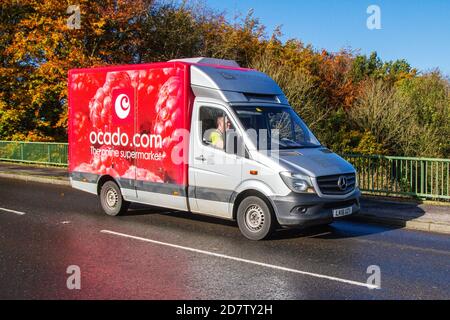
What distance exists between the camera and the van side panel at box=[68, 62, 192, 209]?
9188mm

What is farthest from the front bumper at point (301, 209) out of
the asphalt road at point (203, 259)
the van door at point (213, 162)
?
the van door at point (213, 162)

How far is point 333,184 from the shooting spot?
813cm

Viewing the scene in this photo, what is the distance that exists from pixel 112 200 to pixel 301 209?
4588 mm

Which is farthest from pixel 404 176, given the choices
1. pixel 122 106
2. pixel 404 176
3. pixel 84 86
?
pixel 84 86

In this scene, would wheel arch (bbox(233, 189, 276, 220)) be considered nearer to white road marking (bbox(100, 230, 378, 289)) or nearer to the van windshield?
the van windshield

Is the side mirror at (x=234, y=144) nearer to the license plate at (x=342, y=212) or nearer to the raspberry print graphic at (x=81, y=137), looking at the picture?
the license plate at (x=342, y=212)

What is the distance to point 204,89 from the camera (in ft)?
29.2

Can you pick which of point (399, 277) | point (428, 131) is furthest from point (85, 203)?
point (428, 131)

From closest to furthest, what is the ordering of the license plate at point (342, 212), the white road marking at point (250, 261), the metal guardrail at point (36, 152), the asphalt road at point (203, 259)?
1. the asphalt road at point (203, 259)
2. the white road marking at point (250, 261)
3. the license plate at point (342, 212)
4. the metal guardrail at point (36, 152)

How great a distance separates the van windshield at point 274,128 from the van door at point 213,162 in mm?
302

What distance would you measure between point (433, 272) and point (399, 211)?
4319mm

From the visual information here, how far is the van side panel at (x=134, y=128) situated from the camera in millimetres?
9188

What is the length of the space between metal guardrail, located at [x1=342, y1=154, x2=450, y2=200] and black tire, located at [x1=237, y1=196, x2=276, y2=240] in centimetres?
573
